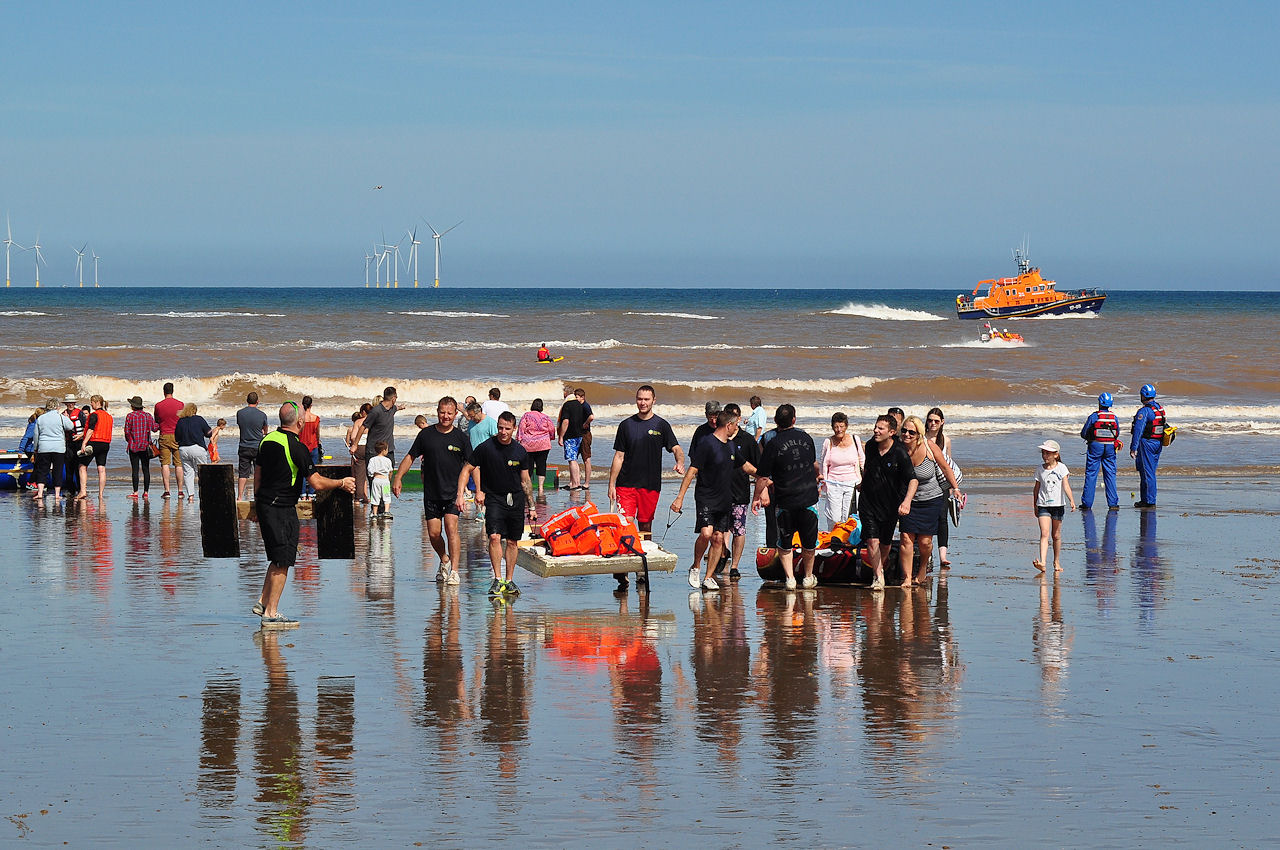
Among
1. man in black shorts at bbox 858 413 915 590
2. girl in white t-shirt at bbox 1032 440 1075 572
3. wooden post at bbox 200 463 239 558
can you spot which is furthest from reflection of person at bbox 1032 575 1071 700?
wooden post at bbox 200 463 239 558

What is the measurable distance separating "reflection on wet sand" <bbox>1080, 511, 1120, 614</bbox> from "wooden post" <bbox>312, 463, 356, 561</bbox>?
230 inches

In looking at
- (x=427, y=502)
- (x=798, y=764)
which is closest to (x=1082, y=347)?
(x=427, y=502)

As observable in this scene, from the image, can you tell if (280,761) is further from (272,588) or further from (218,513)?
(218,513)

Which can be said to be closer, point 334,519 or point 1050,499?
point 334,519

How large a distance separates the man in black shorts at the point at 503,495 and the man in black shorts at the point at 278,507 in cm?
180

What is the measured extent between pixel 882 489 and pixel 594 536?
246cm

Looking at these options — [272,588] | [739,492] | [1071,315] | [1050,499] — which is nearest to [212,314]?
[1071,315]

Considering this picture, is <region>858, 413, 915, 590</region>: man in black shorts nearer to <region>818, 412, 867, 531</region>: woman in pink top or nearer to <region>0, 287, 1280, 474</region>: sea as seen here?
<region>818, 412, 867, 531</region>: woman in pink top

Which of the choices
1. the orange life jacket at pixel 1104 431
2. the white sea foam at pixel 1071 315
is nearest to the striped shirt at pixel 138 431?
the orange life jacket at pixel 1104 431

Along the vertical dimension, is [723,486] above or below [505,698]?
above

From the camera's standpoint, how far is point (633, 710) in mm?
7738

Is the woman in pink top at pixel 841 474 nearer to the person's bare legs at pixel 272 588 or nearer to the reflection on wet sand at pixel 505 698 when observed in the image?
the reflection on wet sand at pixel 505 698

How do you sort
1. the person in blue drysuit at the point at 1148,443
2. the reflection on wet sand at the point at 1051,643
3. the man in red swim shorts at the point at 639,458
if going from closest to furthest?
the reflection on wet sand at the point at 1051,643, the man in red swim shorts at the point at 639,458, the person in blue drysuit at the point at 1148,443

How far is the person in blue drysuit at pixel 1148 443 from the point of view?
1795 centimetres
